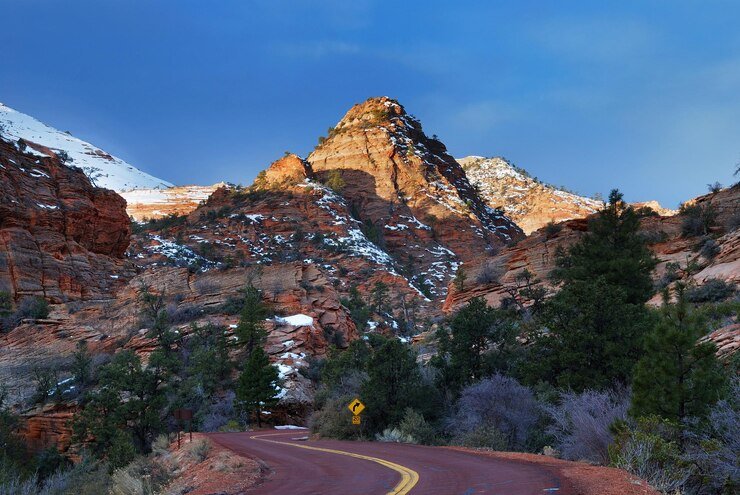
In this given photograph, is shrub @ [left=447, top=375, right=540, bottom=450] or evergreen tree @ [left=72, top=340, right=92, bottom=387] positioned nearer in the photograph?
shrub @ [left=447, top=375, right=540, bottom=450]

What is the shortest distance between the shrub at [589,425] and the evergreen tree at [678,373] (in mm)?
885

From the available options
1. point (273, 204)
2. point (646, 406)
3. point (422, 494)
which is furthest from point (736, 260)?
point (273, 204)

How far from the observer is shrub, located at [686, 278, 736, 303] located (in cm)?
2359

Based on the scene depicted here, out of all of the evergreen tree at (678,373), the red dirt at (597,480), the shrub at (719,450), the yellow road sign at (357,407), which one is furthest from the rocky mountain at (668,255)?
the yellow road sign at (357,407)

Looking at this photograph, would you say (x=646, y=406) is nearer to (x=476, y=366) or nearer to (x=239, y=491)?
(x=239, y=491)

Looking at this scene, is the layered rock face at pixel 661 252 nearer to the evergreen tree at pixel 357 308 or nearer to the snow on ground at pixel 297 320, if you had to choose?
the evergreen tree at pixel 357 308

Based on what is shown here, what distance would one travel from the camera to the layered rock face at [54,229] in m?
53.7

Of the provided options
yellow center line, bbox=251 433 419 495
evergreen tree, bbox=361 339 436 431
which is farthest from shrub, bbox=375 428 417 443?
yellow center line, bbox=251 433 419 495

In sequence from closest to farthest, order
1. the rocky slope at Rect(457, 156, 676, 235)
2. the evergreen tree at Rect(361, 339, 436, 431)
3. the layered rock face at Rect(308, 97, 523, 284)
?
the evergreen tree at Rect(361, 339, 436, 431), the layered rock face at Rect(308, 97, 523, 284), the rocky slope at Rect(457, 156, 676, 235)

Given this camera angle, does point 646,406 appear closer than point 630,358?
Yes

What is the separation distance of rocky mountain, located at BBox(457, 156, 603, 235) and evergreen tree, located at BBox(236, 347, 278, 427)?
8710 cm

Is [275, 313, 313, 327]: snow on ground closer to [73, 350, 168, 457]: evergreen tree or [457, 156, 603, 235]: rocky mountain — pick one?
[73, 350, 168, 457]: evergreen tree

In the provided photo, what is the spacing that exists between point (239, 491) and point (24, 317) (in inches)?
1964

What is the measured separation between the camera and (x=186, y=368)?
4216 cm
